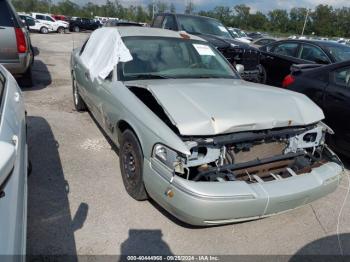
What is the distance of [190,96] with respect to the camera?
3.06 m

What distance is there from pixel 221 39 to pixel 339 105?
15.3ft

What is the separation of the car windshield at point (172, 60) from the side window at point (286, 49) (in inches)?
168

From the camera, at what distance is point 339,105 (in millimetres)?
4305

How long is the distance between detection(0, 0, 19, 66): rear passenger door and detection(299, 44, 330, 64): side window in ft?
20.9

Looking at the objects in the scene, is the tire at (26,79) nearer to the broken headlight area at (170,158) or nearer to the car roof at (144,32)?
the car roof at (144,32)

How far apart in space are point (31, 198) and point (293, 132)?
2.66 meters

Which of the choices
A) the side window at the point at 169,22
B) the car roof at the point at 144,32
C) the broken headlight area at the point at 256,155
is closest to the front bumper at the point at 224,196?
the broken headlight area at the point at 256,155

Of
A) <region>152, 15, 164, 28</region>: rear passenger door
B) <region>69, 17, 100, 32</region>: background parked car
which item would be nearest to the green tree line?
<region>69, 17, 100, 32</region>: background parked car

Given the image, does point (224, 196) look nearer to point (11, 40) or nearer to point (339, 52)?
point (11, 40)

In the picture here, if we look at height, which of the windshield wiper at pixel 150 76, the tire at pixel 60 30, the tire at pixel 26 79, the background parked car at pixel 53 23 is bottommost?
the tire at pixel 60 30

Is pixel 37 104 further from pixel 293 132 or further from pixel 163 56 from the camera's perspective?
pixel 293 132

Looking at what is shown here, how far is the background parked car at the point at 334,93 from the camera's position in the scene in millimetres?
4199

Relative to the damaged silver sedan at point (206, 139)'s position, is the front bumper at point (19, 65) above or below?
below

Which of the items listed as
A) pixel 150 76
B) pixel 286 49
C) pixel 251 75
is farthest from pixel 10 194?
pixel 286 49
